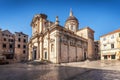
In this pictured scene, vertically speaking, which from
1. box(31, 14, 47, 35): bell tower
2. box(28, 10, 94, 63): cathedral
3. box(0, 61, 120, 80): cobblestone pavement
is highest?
box(31, 14, 47, 35): bell tower

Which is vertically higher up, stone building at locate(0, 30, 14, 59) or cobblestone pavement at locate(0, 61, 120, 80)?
stone building at locate(0, 30, 14, 59)

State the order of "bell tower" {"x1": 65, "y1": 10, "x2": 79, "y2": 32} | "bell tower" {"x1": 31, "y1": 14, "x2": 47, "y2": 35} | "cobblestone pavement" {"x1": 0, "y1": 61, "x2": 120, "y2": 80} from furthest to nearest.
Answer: "bell tower" {"x1": 65, "y1": 10, "x2": 79, "y2": 32} < "bell tower" {"x1": 31, "y1": 14, "x2": 47, "y2": 35} < "cobblestone pavement" {"x1": 0, "y1": 61, "x2": 120, "y2": 80}

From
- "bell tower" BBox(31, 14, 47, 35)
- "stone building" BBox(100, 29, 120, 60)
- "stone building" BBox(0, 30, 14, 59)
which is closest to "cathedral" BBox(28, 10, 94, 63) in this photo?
"bell tower" BBox(31, 14, 47, 35)

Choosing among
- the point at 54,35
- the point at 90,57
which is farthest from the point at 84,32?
the point at 54,35

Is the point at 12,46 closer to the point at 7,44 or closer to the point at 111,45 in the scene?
the point at 7,44

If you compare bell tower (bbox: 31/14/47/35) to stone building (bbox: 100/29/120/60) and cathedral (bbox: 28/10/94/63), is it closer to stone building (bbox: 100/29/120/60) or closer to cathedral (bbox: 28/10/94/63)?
cathedral (bbox: 28/10/94/63)

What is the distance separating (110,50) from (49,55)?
842 inches

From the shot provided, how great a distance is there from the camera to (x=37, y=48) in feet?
117

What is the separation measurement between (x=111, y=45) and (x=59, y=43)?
20556 mm

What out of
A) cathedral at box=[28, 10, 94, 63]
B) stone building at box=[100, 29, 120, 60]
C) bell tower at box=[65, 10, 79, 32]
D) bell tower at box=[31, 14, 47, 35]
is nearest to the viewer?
cathedral at box=[28, 10, 94, 63]

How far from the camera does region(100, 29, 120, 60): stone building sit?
118 ft

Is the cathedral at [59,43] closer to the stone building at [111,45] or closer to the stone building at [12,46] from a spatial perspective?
the stone building at [111,45]

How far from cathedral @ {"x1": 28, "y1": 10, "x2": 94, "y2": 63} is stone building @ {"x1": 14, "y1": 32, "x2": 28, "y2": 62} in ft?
49.1

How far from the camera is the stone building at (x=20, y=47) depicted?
50.8m
